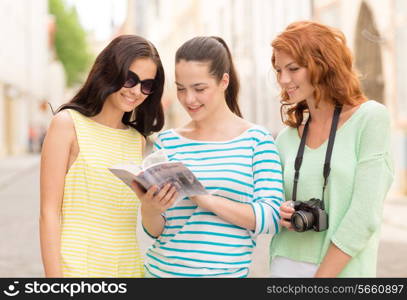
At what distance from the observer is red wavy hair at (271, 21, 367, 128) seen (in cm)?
266

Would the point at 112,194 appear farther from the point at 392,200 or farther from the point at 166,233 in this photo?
the point at 392,200

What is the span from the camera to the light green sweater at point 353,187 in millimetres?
2545

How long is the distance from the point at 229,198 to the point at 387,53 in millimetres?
11475

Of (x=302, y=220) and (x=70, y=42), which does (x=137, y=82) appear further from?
(x=70, y=42)

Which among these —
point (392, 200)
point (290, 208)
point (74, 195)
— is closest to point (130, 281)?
point (74, 195)

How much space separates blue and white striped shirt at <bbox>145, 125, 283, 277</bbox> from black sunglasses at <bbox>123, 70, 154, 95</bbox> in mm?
381

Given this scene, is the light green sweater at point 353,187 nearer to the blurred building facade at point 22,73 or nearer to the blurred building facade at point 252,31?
the blurred building facade at point 252,31

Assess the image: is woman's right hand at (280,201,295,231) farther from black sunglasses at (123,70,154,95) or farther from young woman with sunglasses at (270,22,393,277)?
black sunglasses at (123,70,154,95)

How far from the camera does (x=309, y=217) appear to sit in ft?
8.50

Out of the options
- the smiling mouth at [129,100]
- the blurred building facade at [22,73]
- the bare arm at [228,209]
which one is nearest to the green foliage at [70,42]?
the blurred building facade at [22,73]

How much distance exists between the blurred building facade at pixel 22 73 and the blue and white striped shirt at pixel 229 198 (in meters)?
28.6

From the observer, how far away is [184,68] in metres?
2.73

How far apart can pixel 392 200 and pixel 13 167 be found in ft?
50.5

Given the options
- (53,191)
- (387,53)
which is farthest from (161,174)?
(387,53)
